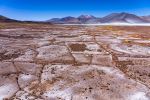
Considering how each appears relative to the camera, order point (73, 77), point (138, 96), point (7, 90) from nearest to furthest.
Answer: point (138, 96)
point (7, 90)
point (73, 77)

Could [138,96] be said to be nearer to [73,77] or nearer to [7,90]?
[73,77]

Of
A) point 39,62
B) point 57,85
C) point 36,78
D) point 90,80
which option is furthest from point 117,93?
point 39,62

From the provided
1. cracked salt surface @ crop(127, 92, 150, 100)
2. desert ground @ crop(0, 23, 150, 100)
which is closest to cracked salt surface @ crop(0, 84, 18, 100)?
desert ground @ crop(0, 23, 150, 100)

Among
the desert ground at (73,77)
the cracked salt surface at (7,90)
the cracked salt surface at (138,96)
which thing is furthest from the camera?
the desert ground at (73,77)

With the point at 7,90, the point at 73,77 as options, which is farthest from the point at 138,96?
the point at 7,90

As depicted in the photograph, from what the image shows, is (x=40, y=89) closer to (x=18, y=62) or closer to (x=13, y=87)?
(x=13, y=87)

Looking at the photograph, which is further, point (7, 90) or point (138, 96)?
point (7, 90)

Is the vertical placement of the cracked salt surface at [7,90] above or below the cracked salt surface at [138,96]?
above

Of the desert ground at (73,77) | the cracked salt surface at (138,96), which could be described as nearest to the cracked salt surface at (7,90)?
the desert ground at (73,77)

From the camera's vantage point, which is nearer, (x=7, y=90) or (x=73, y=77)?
(x=7, y=90)

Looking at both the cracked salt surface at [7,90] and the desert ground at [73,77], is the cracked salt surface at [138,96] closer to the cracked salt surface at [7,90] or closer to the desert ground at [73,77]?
the desert ground at [73,77]

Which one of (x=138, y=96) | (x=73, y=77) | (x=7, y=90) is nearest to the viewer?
(x=138, y=96)

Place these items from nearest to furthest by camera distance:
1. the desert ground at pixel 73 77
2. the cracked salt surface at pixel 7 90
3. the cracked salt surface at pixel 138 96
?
1. the cracked salt surface at pixel 7 90
2. the cracked salt surface at pixel 138 96
3. the desert ground at pixel 73 77

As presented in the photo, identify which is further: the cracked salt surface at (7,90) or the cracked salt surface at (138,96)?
the cracked salt surface at (138,96)
